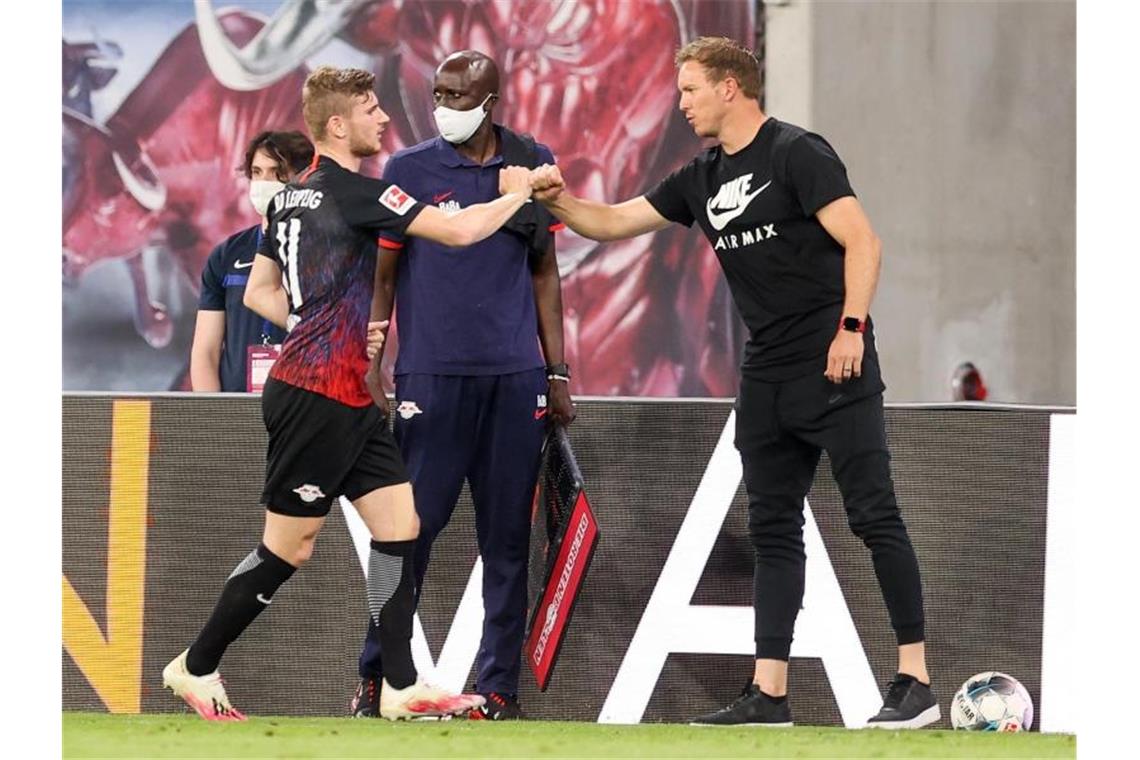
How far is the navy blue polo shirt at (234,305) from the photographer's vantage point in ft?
29.0

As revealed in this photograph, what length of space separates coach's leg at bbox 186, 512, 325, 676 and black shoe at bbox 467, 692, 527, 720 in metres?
0.90

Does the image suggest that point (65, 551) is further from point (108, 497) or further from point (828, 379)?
point (828, 379)

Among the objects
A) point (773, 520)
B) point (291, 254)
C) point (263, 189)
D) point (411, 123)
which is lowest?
point (773, 520)

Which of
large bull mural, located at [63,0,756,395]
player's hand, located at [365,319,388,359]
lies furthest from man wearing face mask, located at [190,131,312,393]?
large bull mural, located at [63,0,756,395]

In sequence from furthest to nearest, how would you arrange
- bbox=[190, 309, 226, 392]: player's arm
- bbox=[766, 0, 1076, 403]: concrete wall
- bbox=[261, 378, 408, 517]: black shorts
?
bbox=[766, 0, 1076, 403]: concrete wall → bbox=[190, 309, 226, 392]: player's arm → bbox=[261, 378, 408, 517]: black shorts

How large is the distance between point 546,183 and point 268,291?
3.23 feet

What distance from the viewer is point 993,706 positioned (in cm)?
758

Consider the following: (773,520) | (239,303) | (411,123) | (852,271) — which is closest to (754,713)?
(773,520)

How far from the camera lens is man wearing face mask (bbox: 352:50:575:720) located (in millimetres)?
7508

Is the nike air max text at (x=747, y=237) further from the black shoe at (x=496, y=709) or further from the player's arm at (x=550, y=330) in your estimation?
the black shoe at (x=496, y=709)

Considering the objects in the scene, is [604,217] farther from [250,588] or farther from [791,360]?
[250,588]

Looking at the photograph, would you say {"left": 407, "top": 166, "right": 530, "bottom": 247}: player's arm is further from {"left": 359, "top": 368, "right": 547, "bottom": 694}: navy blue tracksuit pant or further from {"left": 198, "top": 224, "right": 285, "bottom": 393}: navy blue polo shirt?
{"left": 198, "top": 224, "right": 285, "bottom": 393}: navy blue polo shirt

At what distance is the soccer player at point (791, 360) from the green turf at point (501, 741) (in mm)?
386

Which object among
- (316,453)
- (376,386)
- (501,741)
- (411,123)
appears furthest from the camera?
(411,123)
